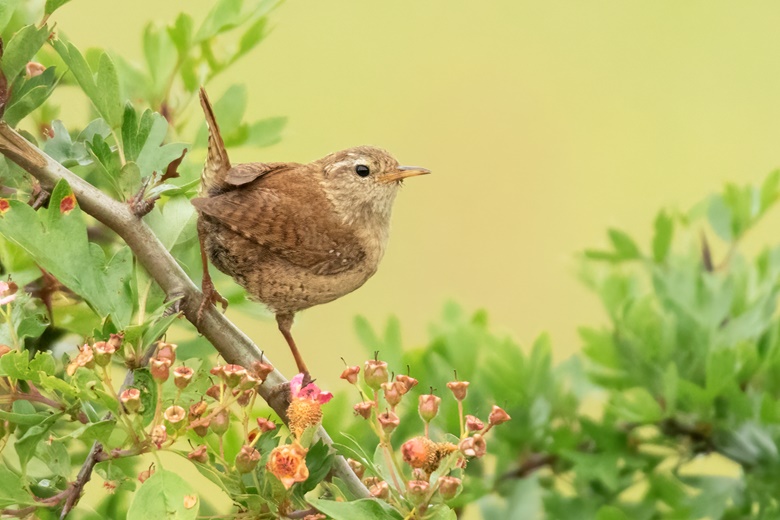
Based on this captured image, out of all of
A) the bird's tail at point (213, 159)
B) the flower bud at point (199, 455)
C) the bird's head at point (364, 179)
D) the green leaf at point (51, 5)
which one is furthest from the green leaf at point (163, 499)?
the bird's head at point (364, 179)

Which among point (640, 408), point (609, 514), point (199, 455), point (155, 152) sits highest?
point (155, 152)

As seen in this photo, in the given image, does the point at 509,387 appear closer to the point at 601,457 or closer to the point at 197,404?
the point at 601,457

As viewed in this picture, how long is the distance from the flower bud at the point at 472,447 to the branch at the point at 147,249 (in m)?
0.18

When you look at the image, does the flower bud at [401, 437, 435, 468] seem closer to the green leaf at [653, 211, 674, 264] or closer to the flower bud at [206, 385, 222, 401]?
the flower bud at [206, 385, 222, 401]

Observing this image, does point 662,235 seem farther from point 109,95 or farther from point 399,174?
point 109,95

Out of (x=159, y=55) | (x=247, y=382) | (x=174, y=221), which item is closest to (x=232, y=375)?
(x=247, y=382)

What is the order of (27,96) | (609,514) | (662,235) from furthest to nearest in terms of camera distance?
(662,235) < (609,514) < (27,96)

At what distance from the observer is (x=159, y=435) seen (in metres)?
0.97

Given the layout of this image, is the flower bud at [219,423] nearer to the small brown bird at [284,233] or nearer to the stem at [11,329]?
the stem at [11,329]

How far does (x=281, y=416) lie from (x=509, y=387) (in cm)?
81

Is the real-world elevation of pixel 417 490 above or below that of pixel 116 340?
below

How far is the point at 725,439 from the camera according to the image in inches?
73.5

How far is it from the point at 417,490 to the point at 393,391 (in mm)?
118

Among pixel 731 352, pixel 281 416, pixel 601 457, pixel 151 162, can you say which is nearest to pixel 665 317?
pixel 731 352
